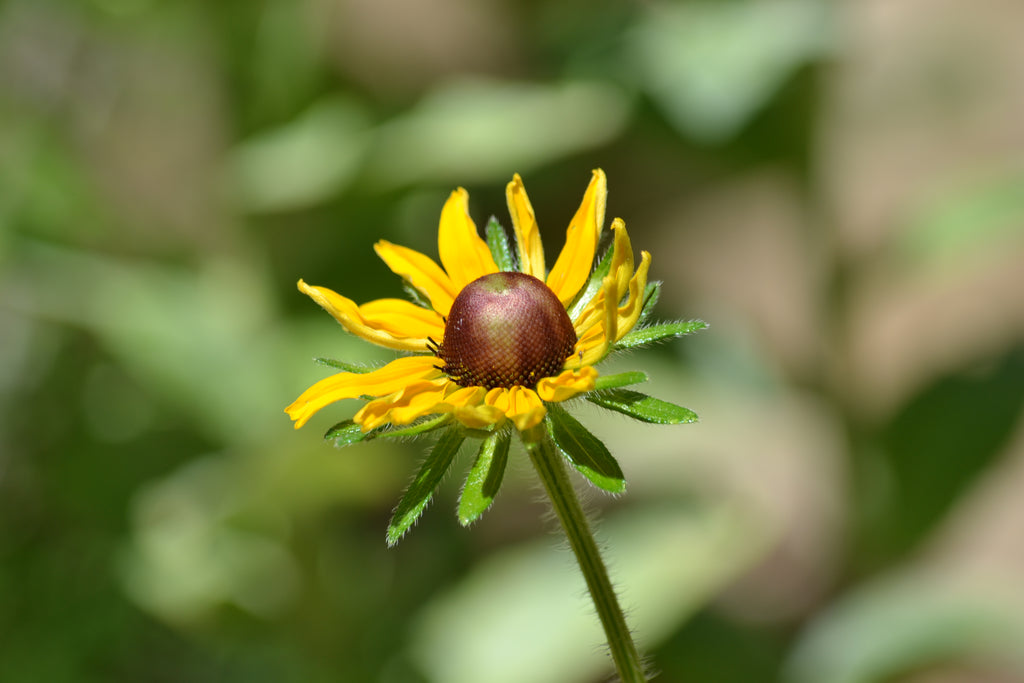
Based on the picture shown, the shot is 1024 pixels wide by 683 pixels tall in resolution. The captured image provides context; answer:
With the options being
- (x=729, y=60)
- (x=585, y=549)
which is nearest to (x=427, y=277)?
(x=585, y=549)

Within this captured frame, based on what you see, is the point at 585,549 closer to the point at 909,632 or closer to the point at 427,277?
the point at 427,277

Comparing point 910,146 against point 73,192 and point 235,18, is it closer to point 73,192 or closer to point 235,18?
point 235,18

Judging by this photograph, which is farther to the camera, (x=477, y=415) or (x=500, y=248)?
(x=500, y=248)

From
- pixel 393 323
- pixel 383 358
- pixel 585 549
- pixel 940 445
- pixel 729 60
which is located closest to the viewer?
pixel 585 549

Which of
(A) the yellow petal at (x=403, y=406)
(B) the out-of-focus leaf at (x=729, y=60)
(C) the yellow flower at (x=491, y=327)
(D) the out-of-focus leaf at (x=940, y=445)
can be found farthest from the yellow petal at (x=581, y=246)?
(D) the out-of-focus leaf at (x=940, y=445)

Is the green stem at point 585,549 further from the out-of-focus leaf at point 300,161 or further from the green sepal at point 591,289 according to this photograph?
the out-of-focus leaf at point 300,161

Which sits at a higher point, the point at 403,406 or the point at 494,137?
the point at 494,137
